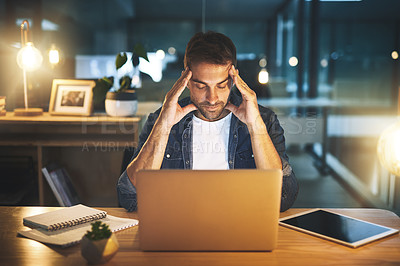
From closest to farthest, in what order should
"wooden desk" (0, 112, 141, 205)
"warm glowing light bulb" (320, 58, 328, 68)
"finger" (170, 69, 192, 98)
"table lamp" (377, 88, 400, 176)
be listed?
1. "table lamp" (377, 88, 400, 176)
2. "finger" (170, 69, 192, 98)
3. "wooden desk" (0, 112, 141, 205)
4. "warm glowing light bulb" (320, 58, 328, 68)

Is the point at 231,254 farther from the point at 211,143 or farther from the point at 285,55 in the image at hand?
the point at 285,55

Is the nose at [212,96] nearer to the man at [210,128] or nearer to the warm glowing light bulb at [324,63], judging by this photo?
the man at [210,128]

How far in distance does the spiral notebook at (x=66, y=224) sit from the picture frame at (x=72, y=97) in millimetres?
1785

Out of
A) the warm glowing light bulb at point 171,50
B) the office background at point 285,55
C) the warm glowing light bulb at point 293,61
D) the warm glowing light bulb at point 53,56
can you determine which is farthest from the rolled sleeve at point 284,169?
the warm glowing light bulb at point 293,61

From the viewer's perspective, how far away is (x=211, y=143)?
6.58 ft

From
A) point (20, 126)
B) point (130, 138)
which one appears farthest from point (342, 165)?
point (20, 126)

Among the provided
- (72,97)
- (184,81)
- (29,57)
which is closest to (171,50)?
(72,97)

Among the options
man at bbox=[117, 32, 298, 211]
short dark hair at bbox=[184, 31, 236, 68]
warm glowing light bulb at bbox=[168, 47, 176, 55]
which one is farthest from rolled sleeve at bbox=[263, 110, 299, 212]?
warm glowing light bulb at bbox=[168, 47, 176, 55]

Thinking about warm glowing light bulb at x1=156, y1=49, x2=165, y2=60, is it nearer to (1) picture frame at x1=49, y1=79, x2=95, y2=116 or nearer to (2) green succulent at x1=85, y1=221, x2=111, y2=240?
(1) picture frame at x1=49, y1=79, x2=95, y2=116

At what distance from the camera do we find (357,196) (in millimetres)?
4254

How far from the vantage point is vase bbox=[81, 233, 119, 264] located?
3.67ft

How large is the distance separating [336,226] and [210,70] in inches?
33.6

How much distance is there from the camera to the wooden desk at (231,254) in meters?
1.16

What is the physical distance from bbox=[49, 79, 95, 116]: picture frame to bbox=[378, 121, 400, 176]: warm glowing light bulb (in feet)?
7.89
